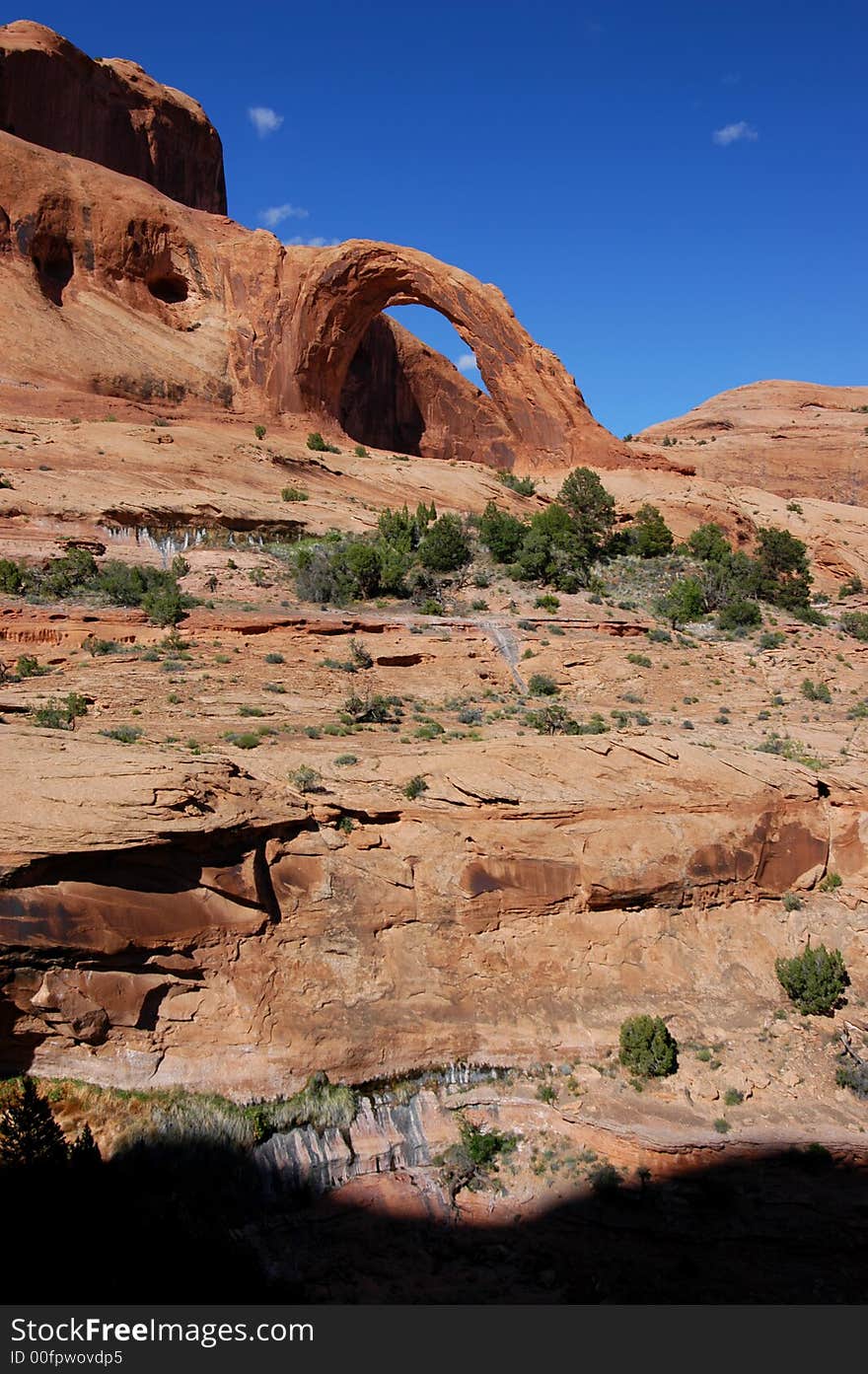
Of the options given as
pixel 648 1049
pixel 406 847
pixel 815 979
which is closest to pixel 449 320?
pixel 406 847

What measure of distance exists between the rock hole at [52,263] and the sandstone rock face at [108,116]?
974 centimetres

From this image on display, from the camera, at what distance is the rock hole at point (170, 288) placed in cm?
3353

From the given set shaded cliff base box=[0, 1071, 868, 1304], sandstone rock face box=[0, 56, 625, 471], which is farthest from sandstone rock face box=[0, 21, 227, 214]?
shaded cliff base box=[0, 1071, 868, 1304]

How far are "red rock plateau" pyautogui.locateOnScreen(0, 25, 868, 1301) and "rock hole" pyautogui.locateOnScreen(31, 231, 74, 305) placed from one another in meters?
5.32

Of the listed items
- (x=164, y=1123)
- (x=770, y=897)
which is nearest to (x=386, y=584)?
(x=770, y=897)

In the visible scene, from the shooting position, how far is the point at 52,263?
3077cm

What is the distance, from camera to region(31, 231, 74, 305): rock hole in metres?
30.0

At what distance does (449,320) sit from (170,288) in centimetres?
1133

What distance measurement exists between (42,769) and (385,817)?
4.77 meters

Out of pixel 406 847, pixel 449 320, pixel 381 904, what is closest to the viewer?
pixel 381 904

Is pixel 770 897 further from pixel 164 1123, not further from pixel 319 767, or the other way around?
pixel 164 1123

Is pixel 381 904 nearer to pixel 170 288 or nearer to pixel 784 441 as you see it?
pixel 170 288

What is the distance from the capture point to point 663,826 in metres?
13.4

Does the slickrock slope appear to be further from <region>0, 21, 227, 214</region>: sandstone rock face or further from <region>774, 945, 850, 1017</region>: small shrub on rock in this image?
<region>774, 945, 850, 1017</region>: small shrub on rock
